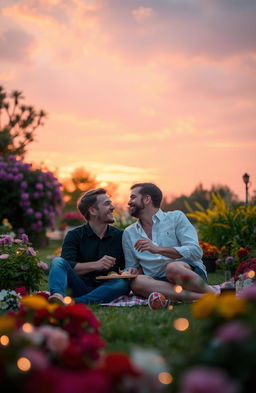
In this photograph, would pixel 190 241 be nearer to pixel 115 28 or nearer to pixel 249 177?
pixel 115 28

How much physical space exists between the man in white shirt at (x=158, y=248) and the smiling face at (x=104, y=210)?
18cm

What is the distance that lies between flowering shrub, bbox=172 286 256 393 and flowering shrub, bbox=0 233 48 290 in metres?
3.28

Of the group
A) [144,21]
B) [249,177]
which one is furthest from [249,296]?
[249,177]

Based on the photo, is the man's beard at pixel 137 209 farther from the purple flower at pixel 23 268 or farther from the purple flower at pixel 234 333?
the purple flower at pixel 234 333

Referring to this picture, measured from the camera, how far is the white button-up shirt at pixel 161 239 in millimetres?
4750

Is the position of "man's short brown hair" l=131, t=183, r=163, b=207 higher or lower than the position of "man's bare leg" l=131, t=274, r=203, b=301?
higher

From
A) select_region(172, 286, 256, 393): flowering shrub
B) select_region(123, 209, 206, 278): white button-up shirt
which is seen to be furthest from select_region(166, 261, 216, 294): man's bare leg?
select_region(172, 286, 256, 393): flowering shrub

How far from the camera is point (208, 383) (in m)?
1.41

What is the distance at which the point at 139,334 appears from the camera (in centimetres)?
310

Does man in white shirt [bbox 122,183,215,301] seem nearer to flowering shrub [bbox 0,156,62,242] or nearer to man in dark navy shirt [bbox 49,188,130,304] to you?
man in dark navy shirt [bbox 49,188,130,304]

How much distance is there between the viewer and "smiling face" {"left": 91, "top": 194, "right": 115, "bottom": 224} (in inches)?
194

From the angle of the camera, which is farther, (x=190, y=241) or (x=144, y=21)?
(x=144, y=21)

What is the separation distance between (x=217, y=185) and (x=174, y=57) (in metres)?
11.0

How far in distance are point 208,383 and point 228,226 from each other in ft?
24.4
